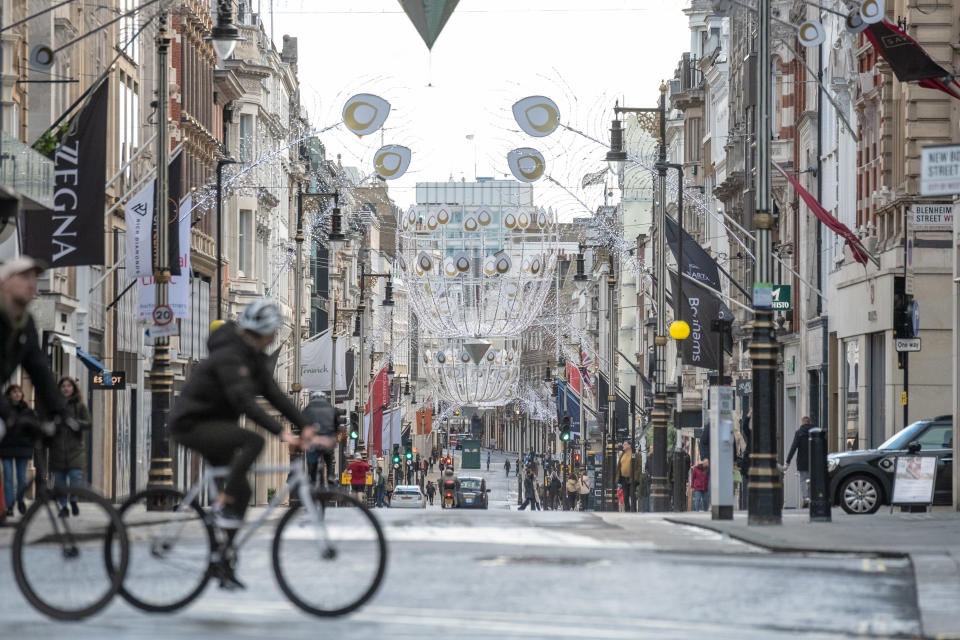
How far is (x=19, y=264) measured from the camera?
9898mm

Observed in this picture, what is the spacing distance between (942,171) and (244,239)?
5374 cm

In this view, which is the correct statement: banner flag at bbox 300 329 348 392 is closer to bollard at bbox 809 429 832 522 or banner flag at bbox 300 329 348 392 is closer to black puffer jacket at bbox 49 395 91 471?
bollard at bbox 809 429 832 522

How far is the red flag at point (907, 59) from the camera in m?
25.5

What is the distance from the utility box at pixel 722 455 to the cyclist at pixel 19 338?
680 inches

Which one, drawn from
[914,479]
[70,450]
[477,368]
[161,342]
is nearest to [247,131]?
[477,368]

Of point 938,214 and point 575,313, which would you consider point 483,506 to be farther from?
point 938,214

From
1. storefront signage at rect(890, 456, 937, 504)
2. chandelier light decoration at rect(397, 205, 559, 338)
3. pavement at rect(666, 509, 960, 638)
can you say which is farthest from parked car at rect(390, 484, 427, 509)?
pavement at rect(666, 509, 960, 638)

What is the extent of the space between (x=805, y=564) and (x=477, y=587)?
4248mm

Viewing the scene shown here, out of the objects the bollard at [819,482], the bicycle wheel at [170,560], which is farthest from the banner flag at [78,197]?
the bicycle wheel at [170,560]

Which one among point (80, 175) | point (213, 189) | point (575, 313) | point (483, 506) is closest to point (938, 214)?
point (80, 175)

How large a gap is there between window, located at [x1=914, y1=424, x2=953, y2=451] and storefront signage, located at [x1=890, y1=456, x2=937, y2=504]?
1.63m

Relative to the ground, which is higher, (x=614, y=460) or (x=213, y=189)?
(x=213, y=189)

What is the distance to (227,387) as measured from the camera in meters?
10.5

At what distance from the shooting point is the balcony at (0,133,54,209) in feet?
82.0
